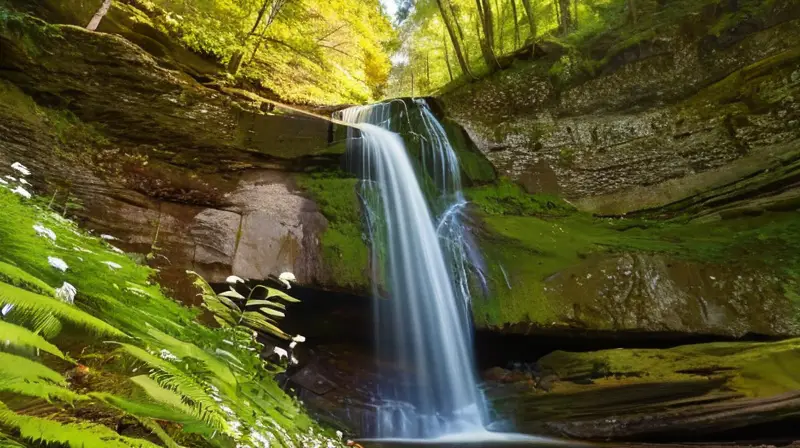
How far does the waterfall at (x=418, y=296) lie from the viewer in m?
6.34

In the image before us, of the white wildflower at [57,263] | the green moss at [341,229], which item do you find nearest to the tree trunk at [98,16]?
the green moss at [341,229]

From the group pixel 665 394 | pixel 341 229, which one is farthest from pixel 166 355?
pixel 341 229

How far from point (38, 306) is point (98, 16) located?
28.8 ft

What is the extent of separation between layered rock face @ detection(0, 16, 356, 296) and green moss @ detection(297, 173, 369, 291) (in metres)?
0.15

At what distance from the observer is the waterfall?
634 cm

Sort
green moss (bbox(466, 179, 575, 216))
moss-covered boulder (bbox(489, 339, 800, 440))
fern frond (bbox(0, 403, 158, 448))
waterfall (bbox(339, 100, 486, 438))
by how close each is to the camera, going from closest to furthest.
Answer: fern frond (bbox(0, 403, 158, 448)), moss-covered boulder (bbox(489, 339, 800, 440)), waterfall (bbox(339, 100, 486, 438)), green moss (bbox(466, 179, 575, 216))

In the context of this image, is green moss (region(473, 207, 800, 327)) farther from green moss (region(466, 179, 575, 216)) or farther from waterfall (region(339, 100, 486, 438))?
green moss (region(466, 179, 575, 216))

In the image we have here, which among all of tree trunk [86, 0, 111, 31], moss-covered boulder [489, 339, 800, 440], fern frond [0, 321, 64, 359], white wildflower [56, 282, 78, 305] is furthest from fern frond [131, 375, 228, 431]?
tree trunk [86, 0, 111, 31]

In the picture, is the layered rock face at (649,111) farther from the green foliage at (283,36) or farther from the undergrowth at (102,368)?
the undergrowth at (102,368)

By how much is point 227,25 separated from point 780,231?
11.1 metres

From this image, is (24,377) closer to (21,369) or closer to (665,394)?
→ (21,369)

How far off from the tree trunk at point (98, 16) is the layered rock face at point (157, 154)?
152 cm

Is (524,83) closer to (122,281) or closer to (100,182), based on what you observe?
(100,182)

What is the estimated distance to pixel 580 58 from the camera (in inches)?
402
